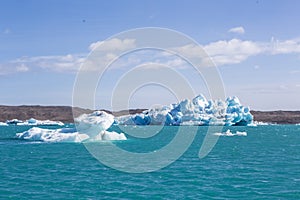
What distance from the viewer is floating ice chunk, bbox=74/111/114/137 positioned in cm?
5069

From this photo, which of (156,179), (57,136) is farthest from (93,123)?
(156,179)

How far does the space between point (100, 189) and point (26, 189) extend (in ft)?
13.3

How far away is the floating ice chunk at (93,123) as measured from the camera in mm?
50688

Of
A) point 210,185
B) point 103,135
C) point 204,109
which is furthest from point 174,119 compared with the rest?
point 210,185

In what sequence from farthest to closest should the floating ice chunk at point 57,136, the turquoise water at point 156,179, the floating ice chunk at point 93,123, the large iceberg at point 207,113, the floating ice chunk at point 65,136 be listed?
the large iceberg at point 207,113
the floating ice chunk at point 57,136
the floating ice chunk at point 65,136
the floating ice chunk at point 93,123
the turquoise water at point 156,179

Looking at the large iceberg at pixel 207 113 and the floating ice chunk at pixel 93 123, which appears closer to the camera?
the floating ice chunk at pixel 93 123

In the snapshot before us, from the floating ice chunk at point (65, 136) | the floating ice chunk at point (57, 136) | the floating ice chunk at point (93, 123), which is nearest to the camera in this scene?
the floating ice chunk at point (93, 123)

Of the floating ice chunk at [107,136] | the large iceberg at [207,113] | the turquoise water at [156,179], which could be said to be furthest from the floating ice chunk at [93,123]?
the large iceberg at [207,113]

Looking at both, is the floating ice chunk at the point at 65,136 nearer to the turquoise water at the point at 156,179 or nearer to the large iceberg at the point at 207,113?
the turquoise water at the point at 156,179

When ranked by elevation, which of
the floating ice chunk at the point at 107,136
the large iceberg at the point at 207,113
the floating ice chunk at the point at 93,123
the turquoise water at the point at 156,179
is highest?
the large iceberg at the point at 207,113

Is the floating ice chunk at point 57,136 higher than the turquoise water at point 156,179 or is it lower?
higher

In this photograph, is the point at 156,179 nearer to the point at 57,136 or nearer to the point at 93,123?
the point at 93,123

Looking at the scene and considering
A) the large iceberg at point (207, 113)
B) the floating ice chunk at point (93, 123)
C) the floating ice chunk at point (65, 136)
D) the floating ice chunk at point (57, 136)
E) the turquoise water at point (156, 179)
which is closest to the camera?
the turquoise water at point (156, 179)

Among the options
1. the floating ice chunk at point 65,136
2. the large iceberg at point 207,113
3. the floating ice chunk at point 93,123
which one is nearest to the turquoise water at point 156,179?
the floating ice chunk at point 93,123
